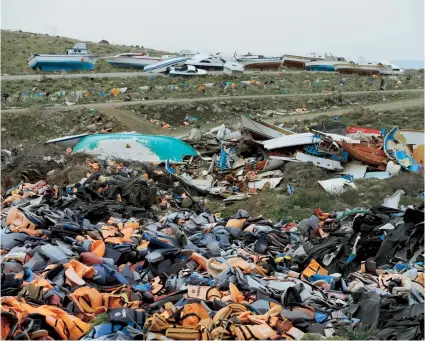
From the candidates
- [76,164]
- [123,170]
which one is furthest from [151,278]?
[76,164]

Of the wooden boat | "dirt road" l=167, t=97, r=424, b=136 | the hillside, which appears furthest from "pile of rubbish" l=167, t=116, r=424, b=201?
the hillside

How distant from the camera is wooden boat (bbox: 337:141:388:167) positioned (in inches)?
511

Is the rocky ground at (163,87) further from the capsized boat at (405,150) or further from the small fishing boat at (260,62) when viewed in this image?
the capsized boat at (405,150)

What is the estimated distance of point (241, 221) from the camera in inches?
347

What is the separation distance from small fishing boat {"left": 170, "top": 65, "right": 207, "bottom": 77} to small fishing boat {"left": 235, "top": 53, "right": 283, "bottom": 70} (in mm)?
7809

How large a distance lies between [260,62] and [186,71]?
9.87 m

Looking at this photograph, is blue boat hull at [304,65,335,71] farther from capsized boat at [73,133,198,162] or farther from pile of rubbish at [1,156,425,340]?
pile of rubbish at [1,156,425,340]

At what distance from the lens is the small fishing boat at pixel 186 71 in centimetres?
2964

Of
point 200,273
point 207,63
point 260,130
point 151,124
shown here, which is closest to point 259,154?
point 260,130

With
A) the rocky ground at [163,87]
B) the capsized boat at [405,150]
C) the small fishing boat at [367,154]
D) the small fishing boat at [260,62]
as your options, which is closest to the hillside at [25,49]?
the rocky ground at [163,87]

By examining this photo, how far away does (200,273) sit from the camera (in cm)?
627

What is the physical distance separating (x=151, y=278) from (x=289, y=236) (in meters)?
2.83

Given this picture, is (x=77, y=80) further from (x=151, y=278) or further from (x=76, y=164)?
(x=151, y=278)

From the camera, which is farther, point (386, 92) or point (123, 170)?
point (386, 92)
